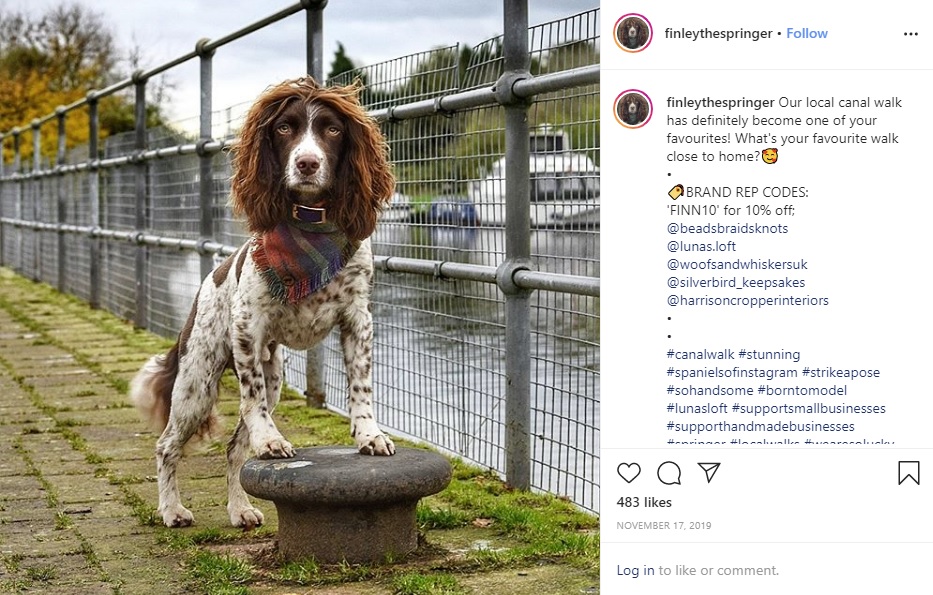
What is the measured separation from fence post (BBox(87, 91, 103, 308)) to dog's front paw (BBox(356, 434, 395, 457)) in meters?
10.8

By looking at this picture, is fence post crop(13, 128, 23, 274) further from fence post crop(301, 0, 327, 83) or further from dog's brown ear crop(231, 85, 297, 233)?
dog's brown ear crop(231, 85, 297, 233)

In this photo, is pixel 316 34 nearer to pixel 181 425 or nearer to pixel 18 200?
pixel 181 425

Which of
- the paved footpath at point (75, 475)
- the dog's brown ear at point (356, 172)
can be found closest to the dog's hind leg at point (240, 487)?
the paved footpath at point (75, 475)

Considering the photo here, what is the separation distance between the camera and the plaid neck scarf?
4.65 meters

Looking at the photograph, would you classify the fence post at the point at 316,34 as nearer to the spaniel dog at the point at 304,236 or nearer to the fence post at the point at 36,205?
the spaniel dog at the point at 304,236
